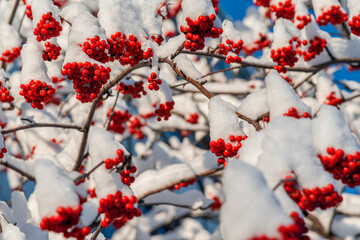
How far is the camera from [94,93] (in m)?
2.23

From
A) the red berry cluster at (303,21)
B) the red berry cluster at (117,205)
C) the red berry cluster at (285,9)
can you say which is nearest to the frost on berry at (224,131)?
the red berry cluster at (117,205)

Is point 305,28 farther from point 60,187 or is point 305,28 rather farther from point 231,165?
point 60,187

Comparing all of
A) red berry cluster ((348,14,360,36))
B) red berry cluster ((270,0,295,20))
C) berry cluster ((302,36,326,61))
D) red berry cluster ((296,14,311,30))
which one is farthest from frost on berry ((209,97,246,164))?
red berry cluster ((270,0,295,20))

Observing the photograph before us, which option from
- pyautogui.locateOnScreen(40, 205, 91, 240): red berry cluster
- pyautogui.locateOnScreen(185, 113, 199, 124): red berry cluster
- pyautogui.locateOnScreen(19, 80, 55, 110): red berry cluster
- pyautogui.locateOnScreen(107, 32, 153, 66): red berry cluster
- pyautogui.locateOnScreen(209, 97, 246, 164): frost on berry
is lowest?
pyautogui.locateOnScreen(40, 205, 91, 240): red berry cluster

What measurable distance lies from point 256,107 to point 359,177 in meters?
0.70

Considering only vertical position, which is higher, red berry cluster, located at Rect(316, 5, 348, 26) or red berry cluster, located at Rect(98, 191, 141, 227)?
red berry cluster, located at Rect(316, 5, 348, 26)

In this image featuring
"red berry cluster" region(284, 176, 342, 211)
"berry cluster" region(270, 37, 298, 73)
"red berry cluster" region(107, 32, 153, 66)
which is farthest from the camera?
"berry cluster" region(270, 37, 298, 73)

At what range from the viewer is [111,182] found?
177 cm

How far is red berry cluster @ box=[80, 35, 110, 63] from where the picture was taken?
6.70ft

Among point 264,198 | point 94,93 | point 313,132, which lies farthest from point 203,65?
point 264,198

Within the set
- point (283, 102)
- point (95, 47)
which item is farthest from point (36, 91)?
point (283, 102)

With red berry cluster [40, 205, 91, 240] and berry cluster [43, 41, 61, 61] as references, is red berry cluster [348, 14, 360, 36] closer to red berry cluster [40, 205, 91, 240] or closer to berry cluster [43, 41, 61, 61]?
berry cluster [43, 41, 61, 61]

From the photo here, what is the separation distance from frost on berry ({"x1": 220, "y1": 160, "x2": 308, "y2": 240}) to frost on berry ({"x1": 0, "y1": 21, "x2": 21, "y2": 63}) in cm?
293

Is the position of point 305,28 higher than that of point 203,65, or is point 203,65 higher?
point 203,65
